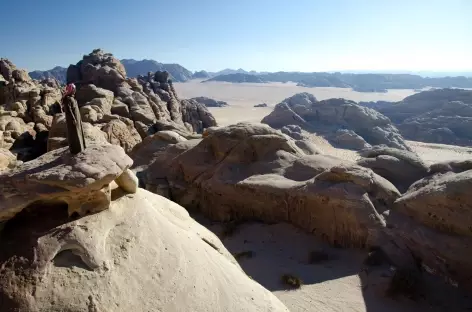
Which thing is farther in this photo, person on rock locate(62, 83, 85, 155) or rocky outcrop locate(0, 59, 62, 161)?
rocky outcrop locate(0, 59, 62, 161)

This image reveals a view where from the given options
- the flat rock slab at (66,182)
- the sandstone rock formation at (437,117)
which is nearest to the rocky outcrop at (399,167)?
the flat rock slab at (66,182)

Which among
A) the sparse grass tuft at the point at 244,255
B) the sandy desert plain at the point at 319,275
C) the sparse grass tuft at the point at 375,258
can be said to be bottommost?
the sparse grass tuft at the point at 244,255

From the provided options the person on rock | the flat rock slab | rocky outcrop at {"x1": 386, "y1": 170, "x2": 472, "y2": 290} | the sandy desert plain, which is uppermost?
the person on rock

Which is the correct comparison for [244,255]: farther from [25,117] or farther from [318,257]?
[25,117]

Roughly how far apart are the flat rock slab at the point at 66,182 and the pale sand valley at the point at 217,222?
3cm

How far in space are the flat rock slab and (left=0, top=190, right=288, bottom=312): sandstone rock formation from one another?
11.6 inches

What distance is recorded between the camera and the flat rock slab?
209 inches

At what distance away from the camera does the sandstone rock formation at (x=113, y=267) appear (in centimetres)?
480

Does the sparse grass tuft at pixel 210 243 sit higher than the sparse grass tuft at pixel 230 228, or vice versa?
the sparse grass tuft at pixel 210 243

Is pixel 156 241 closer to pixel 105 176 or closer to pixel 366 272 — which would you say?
pixel 105 176

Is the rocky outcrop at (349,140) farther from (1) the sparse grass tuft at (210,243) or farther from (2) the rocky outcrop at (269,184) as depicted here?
(1) the sparse grass tuft at (210,243)

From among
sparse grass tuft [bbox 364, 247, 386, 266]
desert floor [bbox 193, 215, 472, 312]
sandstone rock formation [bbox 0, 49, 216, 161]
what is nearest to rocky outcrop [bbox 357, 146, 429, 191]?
sparse grass tuft [bbox 364, 247, 386, 266]

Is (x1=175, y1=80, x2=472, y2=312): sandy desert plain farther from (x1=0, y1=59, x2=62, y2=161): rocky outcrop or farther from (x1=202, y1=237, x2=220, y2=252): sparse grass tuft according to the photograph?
(x1=0, y1=59, x2=62, y2=161): rocky outcrop

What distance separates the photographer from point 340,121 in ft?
172
